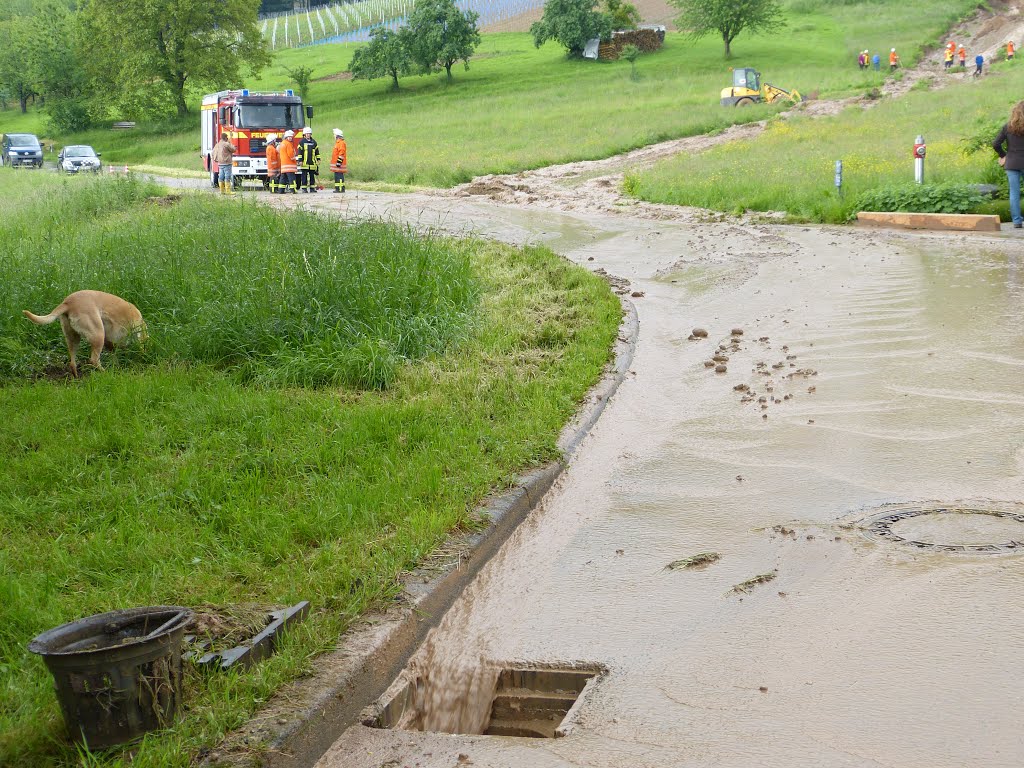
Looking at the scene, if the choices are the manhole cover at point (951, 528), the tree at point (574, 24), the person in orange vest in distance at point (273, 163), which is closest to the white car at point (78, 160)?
the person in orange vest in distance at point (273, 163)

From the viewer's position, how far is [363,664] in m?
4.23

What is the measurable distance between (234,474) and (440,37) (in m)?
71.7

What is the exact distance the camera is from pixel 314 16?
132 m

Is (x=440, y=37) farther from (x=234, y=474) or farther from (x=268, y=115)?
(x=234, y=474)

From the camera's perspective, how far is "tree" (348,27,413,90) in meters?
74.0

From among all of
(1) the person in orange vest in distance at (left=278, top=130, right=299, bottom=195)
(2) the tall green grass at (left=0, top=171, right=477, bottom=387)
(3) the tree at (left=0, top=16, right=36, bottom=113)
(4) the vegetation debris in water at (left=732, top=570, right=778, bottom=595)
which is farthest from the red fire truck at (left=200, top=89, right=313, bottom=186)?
(3) the tree at (left=0, top=16, right=36, bottom=113)

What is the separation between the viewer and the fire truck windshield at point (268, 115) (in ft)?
109

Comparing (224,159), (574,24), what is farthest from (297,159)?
(574,24)

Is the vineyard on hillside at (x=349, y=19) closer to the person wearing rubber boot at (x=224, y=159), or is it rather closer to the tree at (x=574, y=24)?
the tree at (x=574, y=24)

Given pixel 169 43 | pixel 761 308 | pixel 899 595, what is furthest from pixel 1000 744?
pixel 169 43

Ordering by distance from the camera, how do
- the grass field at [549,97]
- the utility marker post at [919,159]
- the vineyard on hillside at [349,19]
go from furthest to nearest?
the vineyard on hillside at [349,19] → the grass field at [549,97] → the utility marker post at [919,159]

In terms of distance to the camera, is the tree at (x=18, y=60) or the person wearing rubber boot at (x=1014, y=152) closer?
the person wearing rubber boot at (x=1014, y=152)

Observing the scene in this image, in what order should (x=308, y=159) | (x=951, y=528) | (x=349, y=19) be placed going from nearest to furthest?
1. (x=951, y=528)
2. (x=308, y=159)
3. (x=349, y=19)

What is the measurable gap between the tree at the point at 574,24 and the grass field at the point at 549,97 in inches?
89.4
